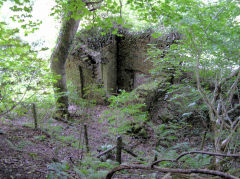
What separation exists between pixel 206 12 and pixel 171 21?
791 mm

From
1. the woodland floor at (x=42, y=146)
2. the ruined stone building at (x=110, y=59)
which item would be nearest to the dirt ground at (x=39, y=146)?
the woodland floor at (x=42, y=146)

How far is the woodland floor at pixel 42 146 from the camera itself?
2.91 meters

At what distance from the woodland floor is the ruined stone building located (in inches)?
101

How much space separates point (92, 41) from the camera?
463 inches

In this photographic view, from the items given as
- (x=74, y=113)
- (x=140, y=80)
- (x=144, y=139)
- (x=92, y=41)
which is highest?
(x=92, y=41)

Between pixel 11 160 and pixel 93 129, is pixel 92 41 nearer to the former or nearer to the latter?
pixel 93 129

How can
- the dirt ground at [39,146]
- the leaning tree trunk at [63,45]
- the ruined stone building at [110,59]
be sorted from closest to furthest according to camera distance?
the dirt ground at [39,146]
the leaning tree trunk at [63,45]
the ruined stone building at [110,59]

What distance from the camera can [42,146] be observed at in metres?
5.09

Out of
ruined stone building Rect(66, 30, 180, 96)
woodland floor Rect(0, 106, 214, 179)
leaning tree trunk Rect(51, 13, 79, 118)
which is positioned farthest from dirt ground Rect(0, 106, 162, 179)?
ruined stone building Rect(66, 30, 180, 96)

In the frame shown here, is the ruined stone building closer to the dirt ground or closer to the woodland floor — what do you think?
the woodland floor

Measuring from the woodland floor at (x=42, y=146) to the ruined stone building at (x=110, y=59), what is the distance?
2.57 metres

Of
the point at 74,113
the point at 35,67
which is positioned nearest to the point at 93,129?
the point at 74,113

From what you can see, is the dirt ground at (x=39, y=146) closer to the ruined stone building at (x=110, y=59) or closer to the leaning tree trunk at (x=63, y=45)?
the leaning tree trunk at (x=63, y=45)

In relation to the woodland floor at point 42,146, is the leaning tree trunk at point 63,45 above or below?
above
